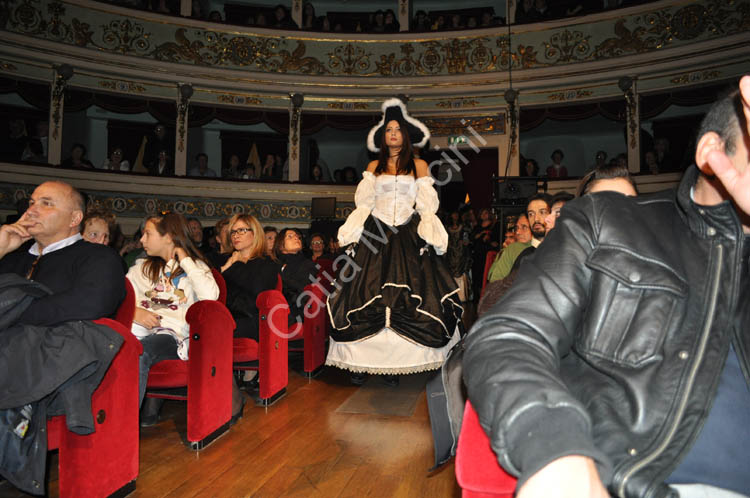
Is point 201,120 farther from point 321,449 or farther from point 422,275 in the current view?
point 321,449

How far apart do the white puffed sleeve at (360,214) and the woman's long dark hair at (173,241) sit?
122 cm

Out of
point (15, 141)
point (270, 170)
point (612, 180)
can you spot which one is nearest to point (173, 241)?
point (612, 180)

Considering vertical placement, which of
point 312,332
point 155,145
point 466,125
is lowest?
point 312,332

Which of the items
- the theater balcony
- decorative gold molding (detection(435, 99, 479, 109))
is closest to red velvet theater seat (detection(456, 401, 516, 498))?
the theater balcony

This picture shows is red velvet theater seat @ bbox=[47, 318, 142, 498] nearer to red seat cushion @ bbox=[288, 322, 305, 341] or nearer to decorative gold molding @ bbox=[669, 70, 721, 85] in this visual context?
red seat cushion @ bbox=[288, 322, 305, 341]

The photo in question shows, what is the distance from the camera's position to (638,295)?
0.86 metres

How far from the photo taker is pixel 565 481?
57 cm

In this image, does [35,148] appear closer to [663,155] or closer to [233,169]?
[233,169]

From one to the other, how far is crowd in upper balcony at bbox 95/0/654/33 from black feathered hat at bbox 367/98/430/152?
7589 millimetres

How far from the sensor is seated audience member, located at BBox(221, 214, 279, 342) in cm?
388

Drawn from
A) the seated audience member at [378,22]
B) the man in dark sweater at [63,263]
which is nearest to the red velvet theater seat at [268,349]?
the man in dark sweater at [63,263]

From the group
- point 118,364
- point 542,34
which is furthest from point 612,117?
point 118,364

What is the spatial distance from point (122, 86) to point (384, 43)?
218 inches

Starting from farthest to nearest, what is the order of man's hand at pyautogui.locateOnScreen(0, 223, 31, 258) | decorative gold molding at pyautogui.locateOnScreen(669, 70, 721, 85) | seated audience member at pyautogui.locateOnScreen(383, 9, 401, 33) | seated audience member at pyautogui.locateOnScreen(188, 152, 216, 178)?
1. seated audience member at pyautogui.locateOnScreen(383, 9, 401, 33)
2. seated audience member at pyautogui.locateOnScreen(188, 152, 216, 178)
3. decorative gold molding at pyautogui.locateOnScreen(669, 70, 721, 85)
4. man's hand at pyautogui.locateOnScreen(0, 223, 31, 258)
